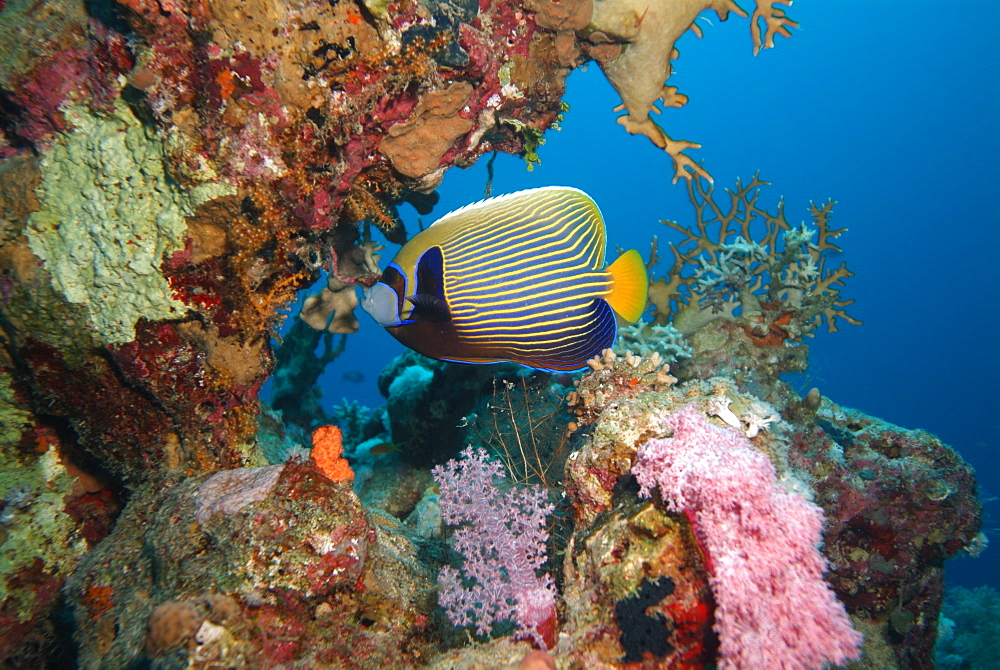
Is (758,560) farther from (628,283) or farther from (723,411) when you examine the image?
(628,283)

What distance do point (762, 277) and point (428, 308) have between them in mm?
3842

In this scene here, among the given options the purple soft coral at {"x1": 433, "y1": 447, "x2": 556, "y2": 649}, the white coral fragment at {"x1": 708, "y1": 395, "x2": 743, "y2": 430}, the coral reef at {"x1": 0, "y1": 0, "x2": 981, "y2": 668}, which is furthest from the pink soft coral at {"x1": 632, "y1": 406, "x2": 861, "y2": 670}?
the purple soft coral at {"x1": 433, "y1": 447, "x2": 556, "y2": 649}

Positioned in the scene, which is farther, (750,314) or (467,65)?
(750,314)

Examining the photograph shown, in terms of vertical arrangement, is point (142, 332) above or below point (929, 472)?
below

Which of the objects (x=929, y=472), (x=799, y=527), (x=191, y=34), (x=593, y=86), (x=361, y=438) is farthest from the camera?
(x=593, y=86)

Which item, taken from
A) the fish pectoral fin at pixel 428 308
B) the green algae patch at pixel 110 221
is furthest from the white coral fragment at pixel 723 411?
the green algae patch at pixel 110 221

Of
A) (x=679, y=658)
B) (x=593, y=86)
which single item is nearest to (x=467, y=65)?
(x=679, y=658)

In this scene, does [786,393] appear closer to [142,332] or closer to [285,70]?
[285,70]

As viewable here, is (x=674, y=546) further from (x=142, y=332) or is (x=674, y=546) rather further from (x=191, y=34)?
(x=191, y=34)

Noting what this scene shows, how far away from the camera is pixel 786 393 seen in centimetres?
426

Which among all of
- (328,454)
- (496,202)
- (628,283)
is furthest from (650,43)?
(328,454)

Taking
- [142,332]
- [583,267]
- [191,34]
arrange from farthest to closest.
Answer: [583,267]
[142,332]
[191,34]

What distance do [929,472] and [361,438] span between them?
235 inches

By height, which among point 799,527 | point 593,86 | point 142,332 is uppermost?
point 593,86
